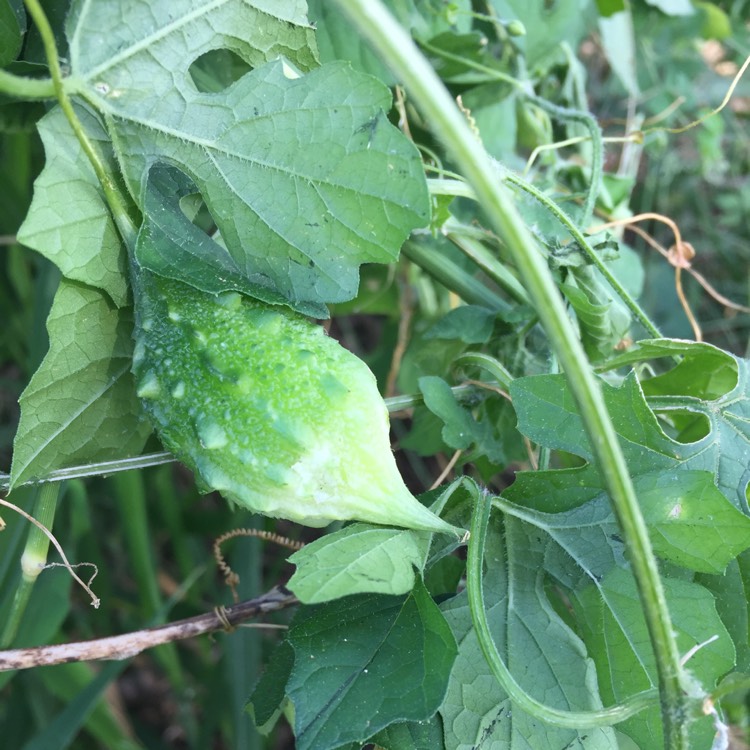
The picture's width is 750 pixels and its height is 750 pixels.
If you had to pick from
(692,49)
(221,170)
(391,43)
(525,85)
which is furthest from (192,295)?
(692,49)

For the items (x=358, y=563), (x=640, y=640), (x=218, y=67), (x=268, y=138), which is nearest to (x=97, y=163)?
(x=268, y=138)

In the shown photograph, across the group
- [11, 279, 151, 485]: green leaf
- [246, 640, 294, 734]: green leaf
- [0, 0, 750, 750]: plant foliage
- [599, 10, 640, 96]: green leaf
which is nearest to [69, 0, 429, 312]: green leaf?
[0, 0, 750, 750]: plant foliage

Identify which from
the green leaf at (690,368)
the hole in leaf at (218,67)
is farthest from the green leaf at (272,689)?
the hole in leaf at (218,67)

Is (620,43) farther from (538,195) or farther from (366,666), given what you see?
(366,666)

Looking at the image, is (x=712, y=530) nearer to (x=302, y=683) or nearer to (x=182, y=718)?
(x=302, y=683)

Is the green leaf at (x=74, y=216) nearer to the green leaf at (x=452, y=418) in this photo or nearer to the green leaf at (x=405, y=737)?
the green leaf at (x=452, y=418)

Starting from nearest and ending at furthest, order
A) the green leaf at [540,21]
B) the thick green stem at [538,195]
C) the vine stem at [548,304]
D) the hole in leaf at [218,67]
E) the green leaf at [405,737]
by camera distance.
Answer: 1. the vine stem at [548,304]
2. the green leaf at [405,737]
3. the thick green stem at [538,195]
4. the hole in leaf at [218,67]
5. the green leaf at [540,21]
